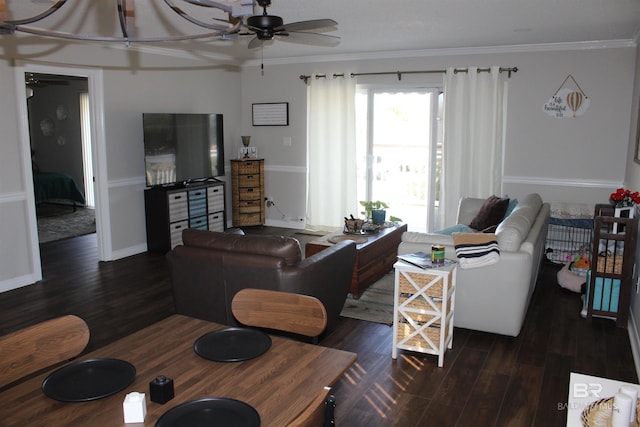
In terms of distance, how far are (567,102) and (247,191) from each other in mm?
4349

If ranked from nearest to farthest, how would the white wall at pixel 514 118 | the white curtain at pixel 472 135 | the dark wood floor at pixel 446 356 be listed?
the dark wood floor at pixel 446 356 → the white wall at pixel 514 118 → the white curtain at pixel 472 135

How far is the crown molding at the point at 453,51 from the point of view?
5.88m

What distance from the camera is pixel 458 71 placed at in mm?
6594

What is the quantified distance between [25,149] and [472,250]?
14.0 ft

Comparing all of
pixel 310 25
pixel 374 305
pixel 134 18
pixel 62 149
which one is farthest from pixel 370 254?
pixel 62 149

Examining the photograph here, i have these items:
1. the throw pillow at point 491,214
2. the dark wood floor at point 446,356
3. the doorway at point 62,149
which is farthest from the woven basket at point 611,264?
the doorway at point 62,149

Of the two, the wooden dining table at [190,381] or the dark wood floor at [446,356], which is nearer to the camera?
the wooden dining table at [190,381]

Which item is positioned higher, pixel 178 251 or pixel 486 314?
pixel 178 251

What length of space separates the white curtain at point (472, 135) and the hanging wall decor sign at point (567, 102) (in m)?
0.54

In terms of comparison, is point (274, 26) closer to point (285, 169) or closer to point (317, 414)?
point (317, 414)

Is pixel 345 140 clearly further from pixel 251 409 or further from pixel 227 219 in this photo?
pixel 251 409

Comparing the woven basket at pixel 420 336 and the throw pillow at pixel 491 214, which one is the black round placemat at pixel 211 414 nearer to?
the woven basket at pixel 420 336

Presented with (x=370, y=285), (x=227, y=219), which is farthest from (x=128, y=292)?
(x=227, y=219)

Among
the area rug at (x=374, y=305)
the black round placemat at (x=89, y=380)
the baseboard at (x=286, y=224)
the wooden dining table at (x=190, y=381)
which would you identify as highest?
the black round placemat at (x=89, y=380)
